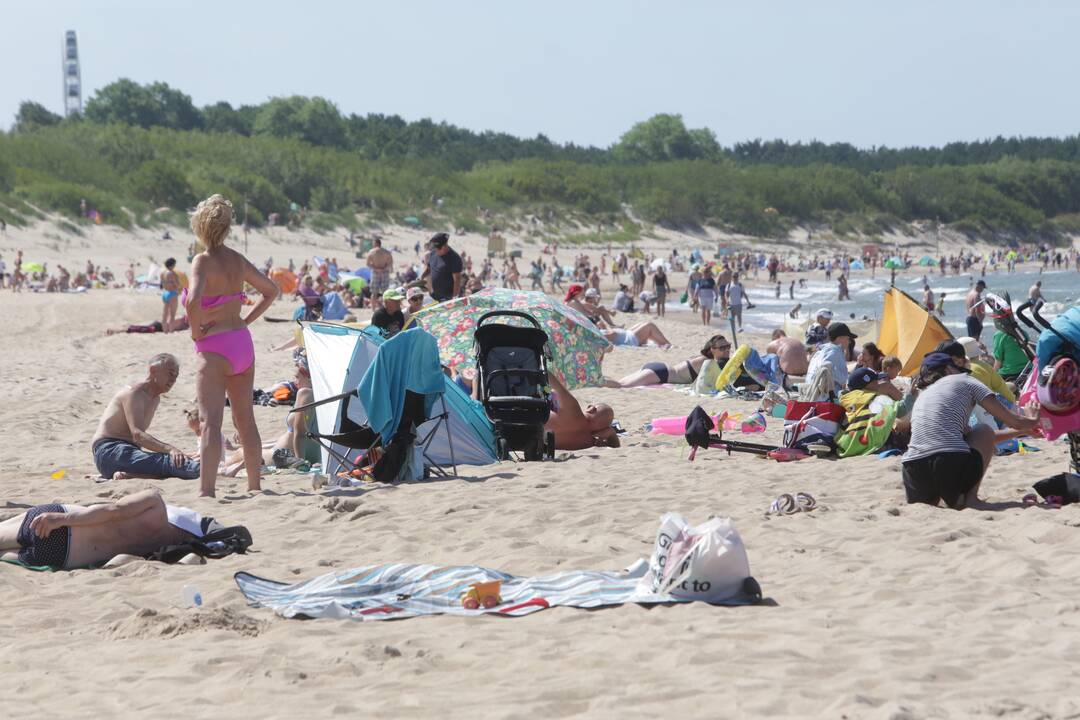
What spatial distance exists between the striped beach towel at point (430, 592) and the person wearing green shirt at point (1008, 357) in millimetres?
7149

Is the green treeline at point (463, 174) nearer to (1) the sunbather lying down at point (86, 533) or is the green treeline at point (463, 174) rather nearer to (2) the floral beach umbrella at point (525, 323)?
(2) the floral beach umbrella at point (525, 323)

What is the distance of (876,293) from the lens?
44031 millimetres

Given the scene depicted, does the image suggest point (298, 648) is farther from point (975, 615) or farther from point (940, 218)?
point (940, 218)

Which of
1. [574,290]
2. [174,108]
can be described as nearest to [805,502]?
[574,290]

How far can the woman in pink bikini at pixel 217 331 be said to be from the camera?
20.2ft

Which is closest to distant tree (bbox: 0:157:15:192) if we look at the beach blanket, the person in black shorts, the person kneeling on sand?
the person kneeling on sand

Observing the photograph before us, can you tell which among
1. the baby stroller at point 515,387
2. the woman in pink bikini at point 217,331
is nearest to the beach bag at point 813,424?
the baby stroller at point 515,387

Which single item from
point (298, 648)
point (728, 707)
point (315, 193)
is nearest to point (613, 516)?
point (298, 648)

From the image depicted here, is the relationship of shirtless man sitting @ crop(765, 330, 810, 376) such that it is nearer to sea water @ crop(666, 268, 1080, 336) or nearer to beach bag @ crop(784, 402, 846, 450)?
beach bag @ crop(784, 402, 846, 450)

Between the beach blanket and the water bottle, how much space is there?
0.50 ft

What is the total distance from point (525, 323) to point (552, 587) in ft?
20.5

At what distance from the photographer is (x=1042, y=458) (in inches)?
284

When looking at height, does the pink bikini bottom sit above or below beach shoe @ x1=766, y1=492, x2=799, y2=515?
above

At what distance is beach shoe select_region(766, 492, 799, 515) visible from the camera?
5691 millimetres
